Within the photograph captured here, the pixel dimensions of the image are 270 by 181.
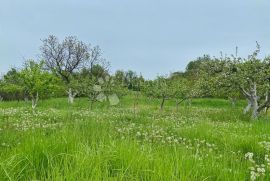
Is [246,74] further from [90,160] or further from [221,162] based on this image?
[90,160]

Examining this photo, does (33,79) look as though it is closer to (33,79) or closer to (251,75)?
(33,79)

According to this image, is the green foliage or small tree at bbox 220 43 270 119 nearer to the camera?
small tree at bbox 220 43 270 119

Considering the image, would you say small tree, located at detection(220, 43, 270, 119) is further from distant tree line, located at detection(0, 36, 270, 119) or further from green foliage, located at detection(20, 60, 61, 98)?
green foliage, located at detection(20, 60, 61, 98)

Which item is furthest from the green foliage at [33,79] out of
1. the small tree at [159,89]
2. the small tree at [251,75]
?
the small tree at [251,75]

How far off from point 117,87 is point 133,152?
34.8 meters

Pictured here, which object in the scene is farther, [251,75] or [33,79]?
[33,79]

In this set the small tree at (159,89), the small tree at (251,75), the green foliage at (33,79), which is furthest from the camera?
the green foliage at (33,79)

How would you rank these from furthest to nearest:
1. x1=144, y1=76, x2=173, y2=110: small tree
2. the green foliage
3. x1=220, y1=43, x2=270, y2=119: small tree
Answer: the green foliage
x1=144, y1=76, x2=173, y2=110: small tree
x1=220, y1=43, x2=270, y2=119: small tree

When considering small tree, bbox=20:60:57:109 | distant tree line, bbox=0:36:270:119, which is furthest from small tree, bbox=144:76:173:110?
small tree, bbox=20:60:57:109

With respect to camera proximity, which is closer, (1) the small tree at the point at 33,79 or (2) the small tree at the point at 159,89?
(2) the small tree at the point at 159,89

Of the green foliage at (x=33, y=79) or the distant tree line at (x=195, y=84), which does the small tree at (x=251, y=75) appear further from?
the green foliage at (x=33, y=79)

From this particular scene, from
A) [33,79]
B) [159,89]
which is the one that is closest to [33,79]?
[33,79]

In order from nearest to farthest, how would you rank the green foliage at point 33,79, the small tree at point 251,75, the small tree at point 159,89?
1. the small tree at point 251,75
2. the small tree at point 159,89
3. the green foliage at point 33,79

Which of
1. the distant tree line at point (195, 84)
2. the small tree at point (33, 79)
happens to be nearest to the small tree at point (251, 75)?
the distant tree line at point (195, 84)
